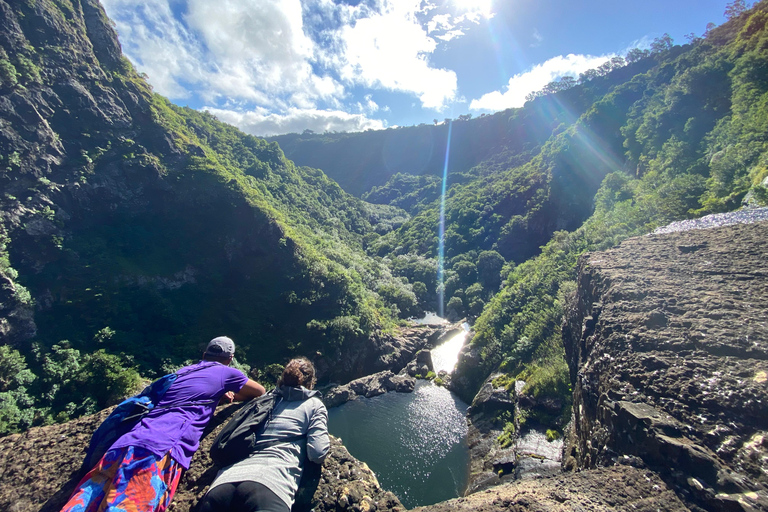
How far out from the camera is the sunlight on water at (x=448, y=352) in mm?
46891

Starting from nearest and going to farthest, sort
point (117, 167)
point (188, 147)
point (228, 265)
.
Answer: point (117, 167)
point (228, 265)
point (188, 147)

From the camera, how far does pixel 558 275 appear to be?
41.3 meters

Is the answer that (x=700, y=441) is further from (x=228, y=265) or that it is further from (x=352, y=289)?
(x=228, y=265)

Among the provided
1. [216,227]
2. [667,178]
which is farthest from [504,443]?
[216,227]

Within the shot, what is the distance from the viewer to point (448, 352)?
51.9m

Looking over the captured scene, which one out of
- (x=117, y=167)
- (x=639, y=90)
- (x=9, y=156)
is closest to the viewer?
(x=9, y=156)

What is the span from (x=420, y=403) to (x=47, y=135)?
177 ft

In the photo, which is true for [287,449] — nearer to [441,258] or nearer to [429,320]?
[429,320]

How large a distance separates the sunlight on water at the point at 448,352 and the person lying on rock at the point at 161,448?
142ft

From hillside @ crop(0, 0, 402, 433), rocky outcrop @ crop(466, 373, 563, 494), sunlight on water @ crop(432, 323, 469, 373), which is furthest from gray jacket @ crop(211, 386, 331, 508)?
sunlight on water @ crop(432, 323, 469, 373)

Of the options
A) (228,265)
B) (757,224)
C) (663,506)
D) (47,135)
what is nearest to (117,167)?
(47,135)

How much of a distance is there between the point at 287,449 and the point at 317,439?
1.50 feet

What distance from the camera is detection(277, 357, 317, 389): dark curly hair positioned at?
511 cm

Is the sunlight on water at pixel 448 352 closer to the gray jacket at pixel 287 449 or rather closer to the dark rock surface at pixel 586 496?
the dark rock surface at pixel 586 496
